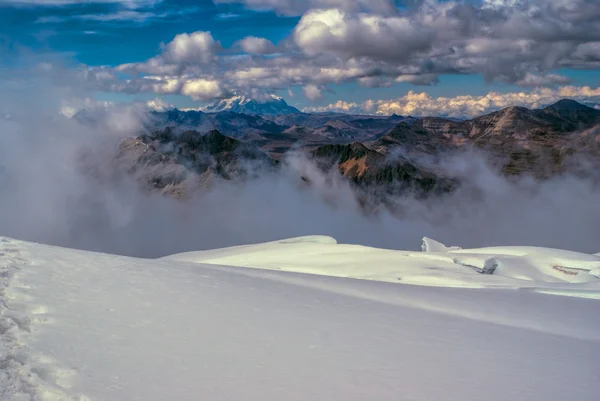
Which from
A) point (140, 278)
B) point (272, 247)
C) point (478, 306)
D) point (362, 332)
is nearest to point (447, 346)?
point (362, 332)

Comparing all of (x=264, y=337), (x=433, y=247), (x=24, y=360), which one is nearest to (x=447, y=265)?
(x=433, y=247)

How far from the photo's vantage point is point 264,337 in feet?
37.1

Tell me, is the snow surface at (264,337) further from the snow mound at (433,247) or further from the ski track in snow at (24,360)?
the snow mound at (433,247)

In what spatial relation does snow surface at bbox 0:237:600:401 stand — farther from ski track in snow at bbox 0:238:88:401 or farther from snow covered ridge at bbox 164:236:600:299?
snow covered ridge at bbox 164:236:600:299

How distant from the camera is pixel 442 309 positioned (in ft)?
54.4

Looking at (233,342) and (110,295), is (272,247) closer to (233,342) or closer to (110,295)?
(110,295)

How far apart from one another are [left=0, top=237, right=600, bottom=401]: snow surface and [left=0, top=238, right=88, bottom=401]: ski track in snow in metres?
0.03

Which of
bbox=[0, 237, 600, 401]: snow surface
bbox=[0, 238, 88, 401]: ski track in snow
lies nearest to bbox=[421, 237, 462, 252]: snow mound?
bbox=[0, 237, 600, 401]: snow surface

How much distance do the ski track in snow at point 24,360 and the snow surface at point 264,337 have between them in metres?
0.03

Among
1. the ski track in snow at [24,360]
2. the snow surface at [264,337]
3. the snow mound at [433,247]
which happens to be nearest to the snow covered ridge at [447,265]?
the snow surface at [264,337]

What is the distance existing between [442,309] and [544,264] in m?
17.8

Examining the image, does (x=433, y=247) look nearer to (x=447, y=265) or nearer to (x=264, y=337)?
(x=447, y=265)

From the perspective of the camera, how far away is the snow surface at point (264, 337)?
839 cm

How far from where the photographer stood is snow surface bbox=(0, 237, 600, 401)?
8.39 m
